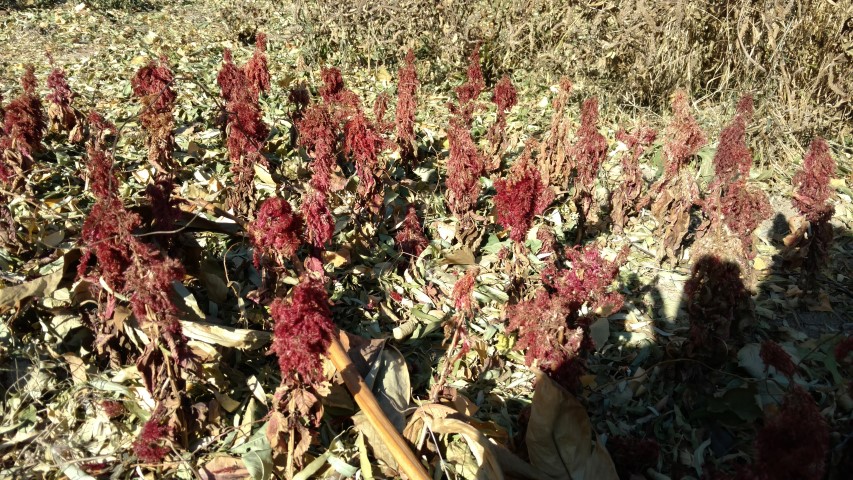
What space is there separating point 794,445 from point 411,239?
2.25m

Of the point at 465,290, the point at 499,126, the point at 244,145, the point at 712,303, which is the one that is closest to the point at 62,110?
the point at 244,145

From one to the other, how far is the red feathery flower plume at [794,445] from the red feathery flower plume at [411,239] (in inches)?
84.4

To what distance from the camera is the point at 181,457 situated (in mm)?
2479

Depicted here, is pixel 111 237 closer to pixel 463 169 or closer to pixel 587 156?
pixel 463 169

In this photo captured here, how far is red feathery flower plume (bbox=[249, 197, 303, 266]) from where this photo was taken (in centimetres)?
267

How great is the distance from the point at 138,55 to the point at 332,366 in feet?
16.1

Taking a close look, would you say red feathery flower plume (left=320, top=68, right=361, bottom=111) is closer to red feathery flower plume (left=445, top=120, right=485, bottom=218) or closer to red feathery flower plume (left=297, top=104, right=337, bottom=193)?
red feathery flower plume (left=297, top=104, right=337, bottom=193)

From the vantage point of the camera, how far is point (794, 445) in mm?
1788

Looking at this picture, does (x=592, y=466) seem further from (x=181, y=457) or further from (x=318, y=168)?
(x=318, y=168)

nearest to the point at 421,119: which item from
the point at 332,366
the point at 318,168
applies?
the point at 318,168

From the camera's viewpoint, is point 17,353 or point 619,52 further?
point 619,52

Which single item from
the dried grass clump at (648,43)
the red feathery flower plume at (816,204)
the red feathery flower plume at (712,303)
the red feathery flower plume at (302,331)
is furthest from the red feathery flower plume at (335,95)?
the red feathery flower plume at (816,204)

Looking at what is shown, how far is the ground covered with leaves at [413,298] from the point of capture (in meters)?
2.45

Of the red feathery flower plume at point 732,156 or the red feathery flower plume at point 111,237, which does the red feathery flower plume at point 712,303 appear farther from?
the red feathery flower plume at point 111,237
